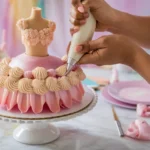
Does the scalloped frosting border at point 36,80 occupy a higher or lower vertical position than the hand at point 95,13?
lower

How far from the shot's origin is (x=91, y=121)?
1188 millimetres

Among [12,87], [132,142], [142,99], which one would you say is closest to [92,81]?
[142,99]

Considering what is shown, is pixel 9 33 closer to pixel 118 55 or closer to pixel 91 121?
pixel 91 121

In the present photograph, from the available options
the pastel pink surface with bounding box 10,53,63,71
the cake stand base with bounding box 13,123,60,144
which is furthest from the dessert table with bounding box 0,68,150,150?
the pastel pink surface with bounding box 10,53,63,71

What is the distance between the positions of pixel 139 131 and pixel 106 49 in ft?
0.94

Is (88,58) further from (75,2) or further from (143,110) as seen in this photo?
(143,110)

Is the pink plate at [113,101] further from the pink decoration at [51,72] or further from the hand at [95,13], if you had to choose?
the pink decoration at [51,72]

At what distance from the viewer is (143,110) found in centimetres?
123

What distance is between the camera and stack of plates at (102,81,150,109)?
4.24 feet

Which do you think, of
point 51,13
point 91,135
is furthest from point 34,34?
point 51,13

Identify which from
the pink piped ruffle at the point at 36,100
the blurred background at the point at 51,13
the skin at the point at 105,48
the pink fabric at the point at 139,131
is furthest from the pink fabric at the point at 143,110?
the blurred background at the point at 51,13

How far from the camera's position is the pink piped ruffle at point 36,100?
3.14ft

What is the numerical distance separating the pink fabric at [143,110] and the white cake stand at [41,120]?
0.22 metres

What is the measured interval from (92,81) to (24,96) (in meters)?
0.64
